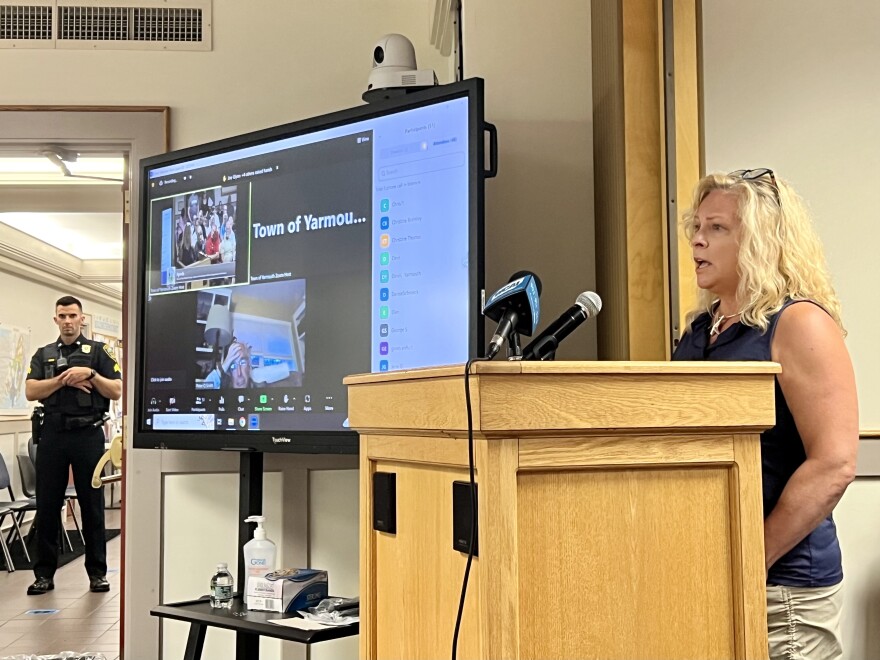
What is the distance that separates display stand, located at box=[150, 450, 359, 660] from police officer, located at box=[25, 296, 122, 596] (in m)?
3.24

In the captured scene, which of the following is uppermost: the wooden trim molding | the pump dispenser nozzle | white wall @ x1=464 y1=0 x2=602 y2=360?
the wooden trim molding

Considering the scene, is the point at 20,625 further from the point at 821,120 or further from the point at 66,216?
the point at 66,216

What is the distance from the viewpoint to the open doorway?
123 inches

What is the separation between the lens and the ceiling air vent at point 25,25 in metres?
3.14

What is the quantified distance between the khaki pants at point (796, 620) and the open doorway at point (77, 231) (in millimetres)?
2225

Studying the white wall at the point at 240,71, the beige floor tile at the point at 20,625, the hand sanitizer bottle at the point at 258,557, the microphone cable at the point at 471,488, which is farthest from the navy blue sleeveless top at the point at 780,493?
the beige floor tile at the point at 20,625

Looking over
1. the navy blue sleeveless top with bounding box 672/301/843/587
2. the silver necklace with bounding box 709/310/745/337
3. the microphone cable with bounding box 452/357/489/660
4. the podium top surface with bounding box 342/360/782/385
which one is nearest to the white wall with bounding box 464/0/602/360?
the silver necklace with bounding box 709/310/745/337

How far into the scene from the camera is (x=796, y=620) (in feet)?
4.58

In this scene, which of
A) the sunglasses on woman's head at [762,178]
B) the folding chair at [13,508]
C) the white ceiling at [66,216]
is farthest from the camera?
the folding chair at [13,508]

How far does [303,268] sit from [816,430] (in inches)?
60.7

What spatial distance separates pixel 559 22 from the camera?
2469mm

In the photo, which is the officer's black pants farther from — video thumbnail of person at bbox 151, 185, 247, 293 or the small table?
the small table

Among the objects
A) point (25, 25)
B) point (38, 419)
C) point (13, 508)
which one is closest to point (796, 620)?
point (25, 25)

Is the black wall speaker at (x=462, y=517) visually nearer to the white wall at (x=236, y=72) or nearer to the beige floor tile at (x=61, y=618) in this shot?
the white wall at (x=236, y=72)
